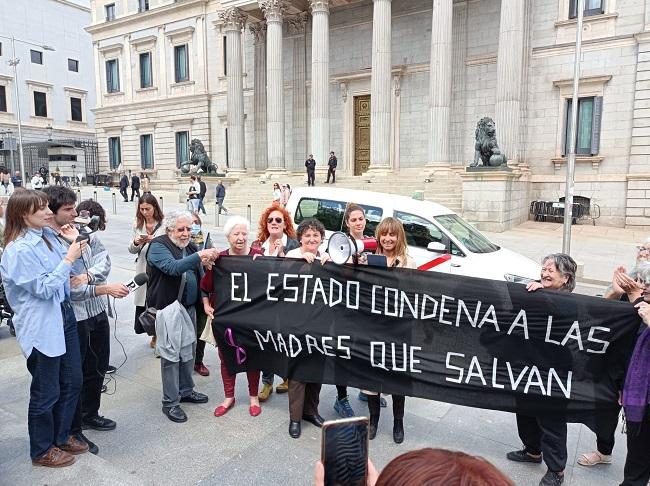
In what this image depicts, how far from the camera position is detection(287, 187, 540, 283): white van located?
7.37m

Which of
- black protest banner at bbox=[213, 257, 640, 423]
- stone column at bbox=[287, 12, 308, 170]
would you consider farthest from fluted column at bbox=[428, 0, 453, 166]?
black protest banner at bbox=[213, 257, 640, 423]

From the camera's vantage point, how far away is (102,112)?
42.7m

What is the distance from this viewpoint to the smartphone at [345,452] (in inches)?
50.4

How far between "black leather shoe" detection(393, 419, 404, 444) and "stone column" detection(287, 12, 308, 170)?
28.0 metres

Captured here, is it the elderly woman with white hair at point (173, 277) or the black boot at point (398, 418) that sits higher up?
the elderly woman with white hair at point (173, 277)

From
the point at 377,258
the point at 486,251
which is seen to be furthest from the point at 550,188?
the point at 377,258

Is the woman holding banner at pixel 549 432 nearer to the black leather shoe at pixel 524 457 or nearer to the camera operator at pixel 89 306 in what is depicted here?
the black leather shoe at pixel 524 457

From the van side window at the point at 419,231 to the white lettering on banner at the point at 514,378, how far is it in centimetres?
408

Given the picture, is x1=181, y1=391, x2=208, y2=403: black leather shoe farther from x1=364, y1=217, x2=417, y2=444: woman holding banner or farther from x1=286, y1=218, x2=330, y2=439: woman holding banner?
x1=364, y1=217, x2=417, y2=444: woman holding banner

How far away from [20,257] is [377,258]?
2572mm

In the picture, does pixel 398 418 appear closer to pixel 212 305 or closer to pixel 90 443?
pixel 212 305

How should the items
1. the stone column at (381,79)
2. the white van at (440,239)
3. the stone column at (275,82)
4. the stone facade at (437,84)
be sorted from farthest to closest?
the stone column at (275,82) < the stone column at (381,79) < the stone facade at (437,84) < the white van at (440,239)

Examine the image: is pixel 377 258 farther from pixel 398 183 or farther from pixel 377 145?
pixel 377 145

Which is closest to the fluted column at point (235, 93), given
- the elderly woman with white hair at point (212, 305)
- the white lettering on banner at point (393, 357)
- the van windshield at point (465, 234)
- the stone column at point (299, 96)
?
the stone column at point (299, 96)
